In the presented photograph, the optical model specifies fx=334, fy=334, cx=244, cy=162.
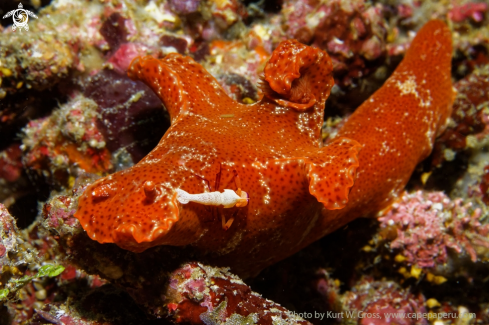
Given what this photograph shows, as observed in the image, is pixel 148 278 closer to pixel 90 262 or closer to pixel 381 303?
pixel 90 262

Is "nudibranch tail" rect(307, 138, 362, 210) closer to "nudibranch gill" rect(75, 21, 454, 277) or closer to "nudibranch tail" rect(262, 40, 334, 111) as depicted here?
"nudibranch gill" rect(75, 21, 454, 277)

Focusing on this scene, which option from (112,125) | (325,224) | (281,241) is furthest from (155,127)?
(325,224)

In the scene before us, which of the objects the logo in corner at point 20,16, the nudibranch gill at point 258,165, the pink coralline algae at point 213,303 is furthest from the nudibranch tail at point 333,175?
the logo in corner at point 20,16

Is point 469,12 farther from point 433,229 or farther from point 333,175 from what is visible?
point 333,175

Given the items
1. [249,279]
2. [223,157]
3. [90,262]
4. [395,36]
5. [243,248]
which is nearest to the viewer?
[223,157]

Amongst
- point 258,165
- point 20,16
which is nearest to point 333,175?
point 258,165

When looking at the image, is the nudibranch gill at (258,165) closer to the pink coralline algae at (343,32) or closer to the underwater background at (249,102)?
the pink coralline algae at (343,32)
